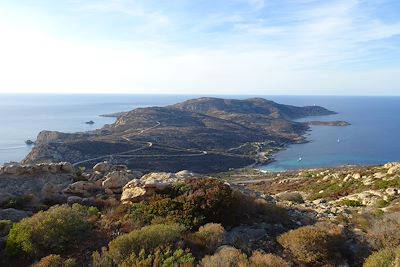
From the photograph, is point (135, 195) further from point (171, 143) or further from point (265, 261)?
point (171, 143)

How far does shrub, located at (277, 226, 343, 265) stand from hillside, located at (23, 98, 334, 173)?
84508mm

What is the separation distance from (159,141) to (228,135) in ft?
103

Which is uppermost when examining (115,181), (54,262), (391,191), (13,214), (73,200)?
(115,181)

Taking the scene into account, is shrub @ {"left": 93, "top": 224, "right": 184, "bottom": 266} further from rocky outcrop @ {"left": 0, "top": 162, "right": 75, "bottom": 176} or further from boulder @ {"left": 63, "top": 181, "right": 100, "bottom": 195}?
rocky outcrop @ {"left": 0, "top": 162, "right": 75, "bottom": 176}

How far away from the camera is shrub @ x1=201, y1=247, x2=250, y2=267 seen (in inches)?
336

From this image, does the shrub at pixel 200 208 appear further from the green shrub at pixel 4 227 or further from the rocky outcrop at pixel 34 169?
the rocky outcrop at pixel 34 169

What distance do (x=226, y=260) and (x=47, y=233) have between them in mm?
4770

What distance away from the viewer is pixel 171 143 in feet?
409

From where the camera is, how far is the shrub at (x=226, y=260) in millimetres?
8539

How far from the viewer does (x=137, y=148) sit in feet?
367

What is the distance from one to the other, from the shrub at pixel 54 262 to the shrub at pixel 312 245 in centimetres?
542

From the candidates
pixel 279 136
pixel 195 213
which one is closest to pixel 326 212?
pixel 195 213

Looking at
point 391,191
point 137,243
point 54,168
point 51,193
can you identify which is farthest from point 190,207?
point 391,191

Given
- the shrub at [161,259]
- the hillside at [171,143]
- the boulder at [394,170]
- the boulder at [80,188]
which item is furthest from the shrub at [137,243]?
the hillside at [171,143]
